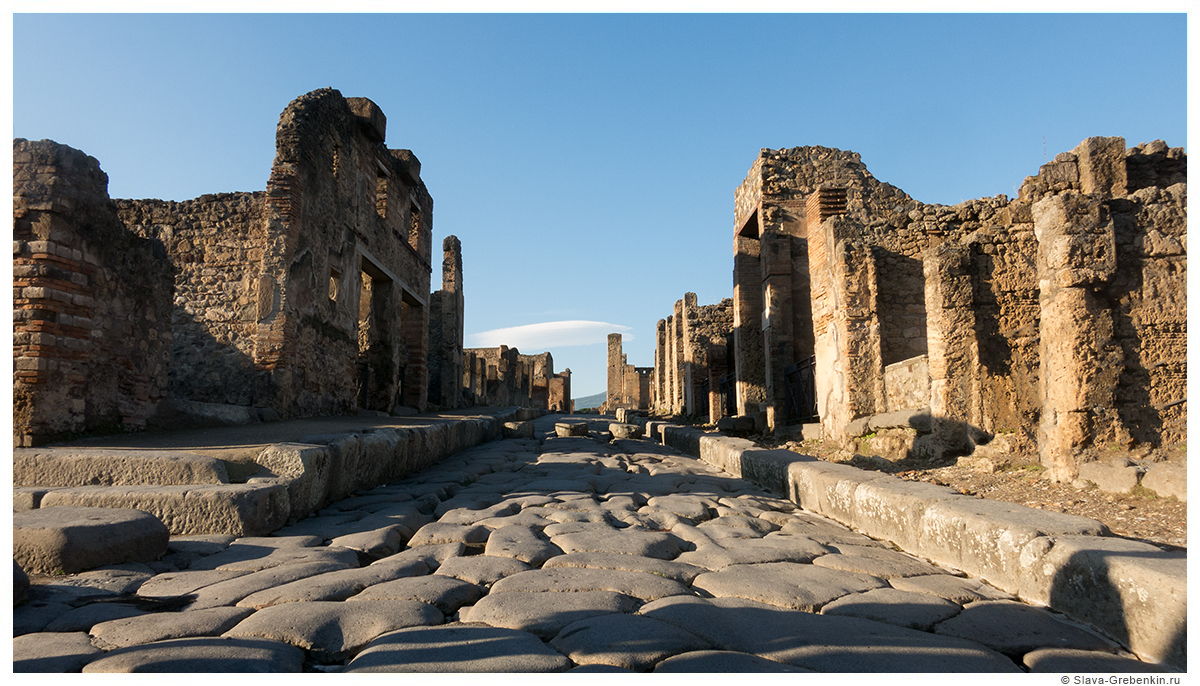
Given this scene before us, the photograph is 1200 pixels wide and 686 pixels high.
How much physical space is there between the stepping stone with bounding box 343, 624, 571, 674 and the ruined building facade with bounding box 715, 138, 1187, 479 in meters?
4.38

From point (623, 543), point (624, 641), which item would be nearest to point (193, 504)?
point (623, 543)

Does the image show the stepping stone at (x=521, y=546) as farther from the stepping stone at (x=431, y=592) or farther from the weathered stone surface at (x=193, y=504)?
the weathered stone surface at (x=193, y=504)

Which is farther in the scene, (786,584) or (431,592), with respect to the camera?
(786,584)

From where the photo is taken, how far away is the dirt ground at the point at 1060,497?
3.18m

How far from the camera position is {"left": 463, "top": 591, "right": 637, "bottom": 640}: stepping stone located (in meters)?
1.91

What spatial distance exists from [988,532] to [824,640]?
1.17m

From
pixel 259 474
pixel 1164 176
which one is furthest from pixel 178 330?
pixel 1164 176

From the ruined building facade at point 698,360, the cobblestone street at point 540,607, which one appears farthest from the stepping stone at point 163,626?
the ruined building facade at point 698,360

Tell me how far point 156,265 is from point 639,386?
3246 cm

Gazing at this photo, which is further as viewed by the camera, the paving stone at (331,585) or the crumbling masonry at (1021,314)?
the crumbling masonry at (1021,314)

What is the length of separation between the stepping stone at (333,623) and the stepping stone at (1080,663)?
1712 millimetres

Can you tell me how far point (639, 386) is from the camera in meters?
37.9

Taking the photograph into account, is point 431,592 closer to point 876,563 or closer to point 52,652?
point 52,652

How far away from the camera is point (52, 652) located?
5.39 ft
